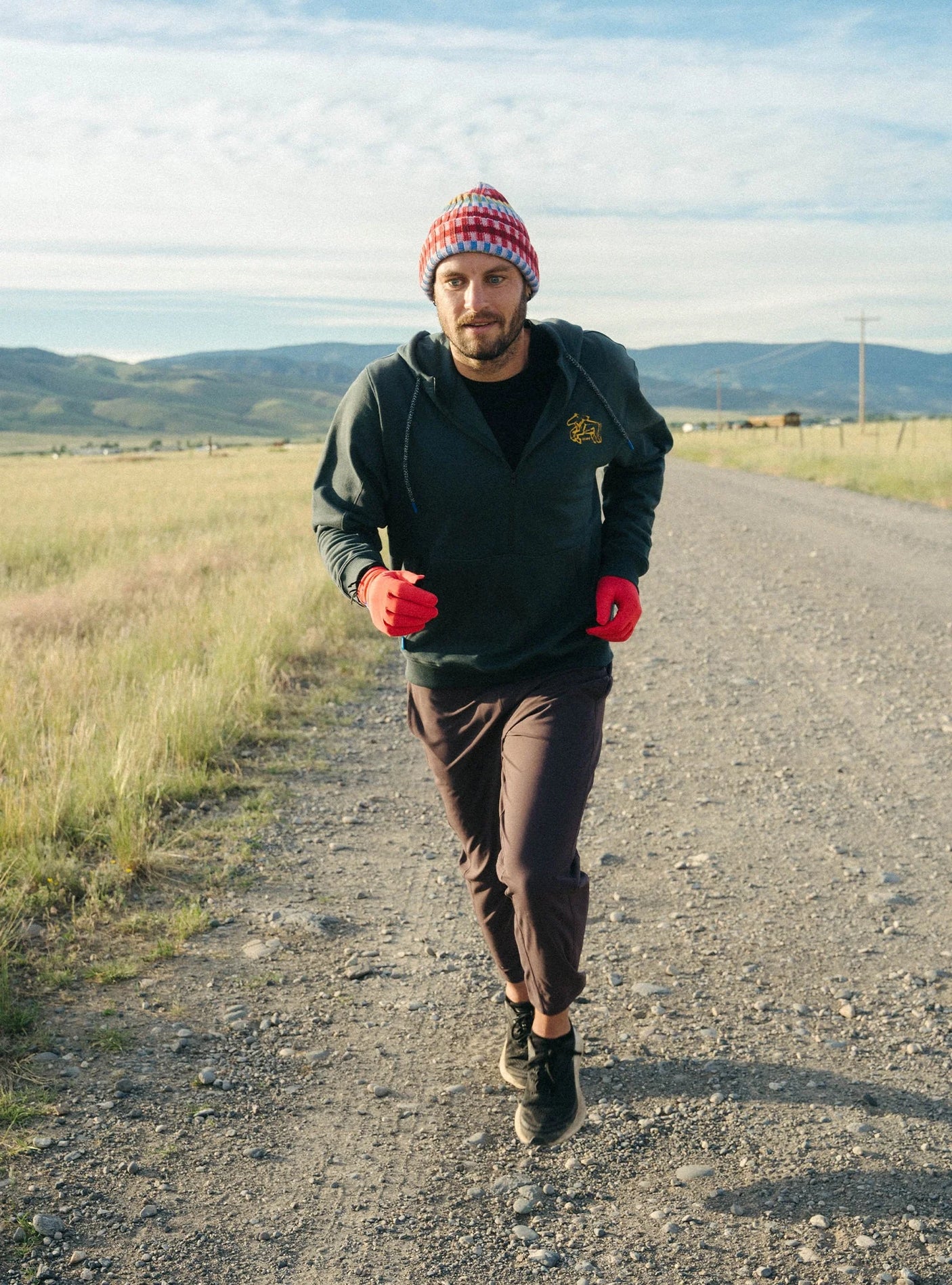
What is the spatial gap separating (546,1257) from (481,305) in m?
2.18

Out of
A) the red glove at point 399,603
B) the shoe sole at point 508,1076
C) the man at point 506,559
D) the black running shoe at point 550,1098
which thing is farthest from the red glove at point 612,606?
the shoe sole at point 508,1076

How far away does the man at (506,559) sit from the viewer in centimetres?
285

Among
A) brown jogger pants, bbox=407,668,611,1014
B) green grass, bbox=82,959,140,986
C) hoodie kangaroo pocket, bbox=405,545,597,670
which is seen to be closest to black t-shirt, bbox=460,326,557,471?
hoodie kangaroo pocket, bbox=405,545,597,670

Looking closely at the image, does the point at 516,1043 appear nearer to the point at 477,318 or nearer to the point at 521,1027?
the point at 521,1027

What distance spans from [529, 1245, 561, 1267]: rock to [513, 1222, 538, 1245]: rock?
0.04 meters

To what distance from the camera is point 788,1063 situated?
3.21 meters

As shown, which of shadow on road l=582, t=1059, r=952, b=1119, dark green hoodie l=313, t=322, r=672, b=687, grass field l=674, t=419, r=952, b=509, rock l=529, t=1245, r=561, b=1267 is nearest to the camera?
rock l=529, t=1245, r=561, b=1267

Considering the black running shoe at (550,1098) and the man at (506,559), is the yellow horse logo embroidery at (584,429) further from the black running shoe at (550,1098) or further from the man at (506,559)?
the black running shoe at (550,1098)

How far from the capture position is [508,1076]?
10.2ft

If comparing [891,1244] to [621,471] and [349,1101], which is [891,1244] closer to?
[349,1101]

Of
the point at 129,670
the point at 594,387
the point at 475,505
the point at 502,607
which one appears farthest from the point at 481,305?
the point at 129,670

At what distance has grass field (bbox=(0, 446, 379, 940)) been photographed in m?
4.52

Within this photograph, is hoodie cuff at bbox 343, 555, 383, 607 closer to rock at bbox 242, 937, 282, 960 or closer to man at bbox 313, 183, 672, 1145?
man at bbox 313, 183, 672, 1145

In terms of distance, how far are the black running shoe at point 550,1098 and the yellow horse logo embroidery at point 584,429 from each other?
1.52 metres
